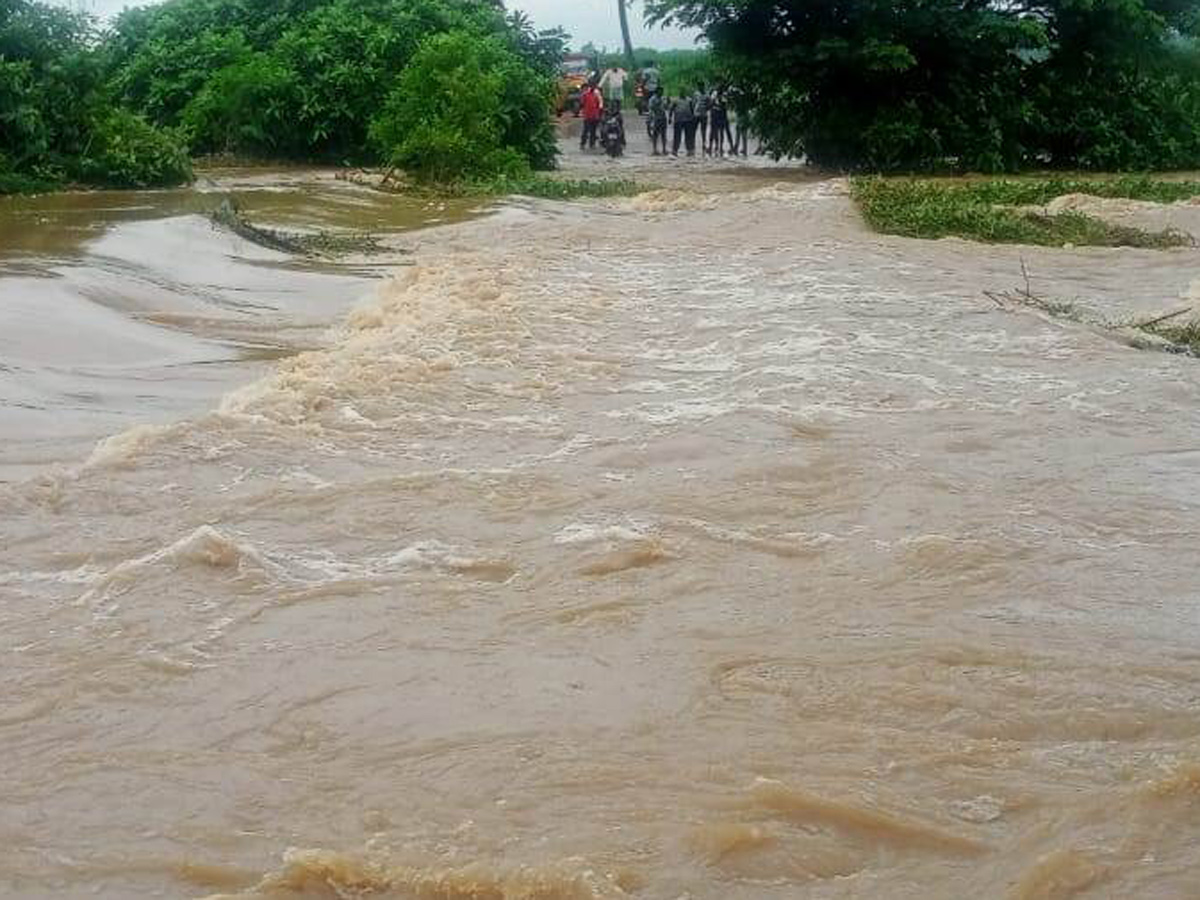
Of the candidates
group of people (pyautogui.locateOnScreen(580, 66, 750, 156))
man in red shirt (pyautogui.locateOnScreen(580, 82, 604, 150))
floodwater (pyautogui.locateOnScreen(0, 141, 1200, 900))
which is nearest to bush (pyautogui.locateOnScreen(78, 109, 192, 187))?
floodwater (pyautogui.locateOnScreen(0, 141, 1200, 900))

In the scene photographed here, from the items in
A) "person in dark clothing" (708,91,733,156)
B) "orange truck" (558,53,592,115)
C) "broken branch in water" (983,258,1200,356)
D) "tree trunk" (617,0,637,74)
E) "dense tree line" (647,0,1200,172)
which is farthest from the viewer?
"tree trunk" (617,0,637,74)

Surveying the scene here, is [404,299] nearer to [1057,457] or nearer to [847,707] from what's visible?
[1057,457]

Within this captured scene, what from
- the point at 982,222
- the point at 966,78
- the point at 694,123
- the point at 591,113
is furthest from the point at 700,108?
the point at 982,222

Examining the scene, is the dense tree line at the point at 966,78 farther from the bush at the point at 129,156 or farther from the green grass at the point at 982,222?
the bush at the point at 129,156

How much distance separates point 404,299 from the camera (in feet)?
35.9

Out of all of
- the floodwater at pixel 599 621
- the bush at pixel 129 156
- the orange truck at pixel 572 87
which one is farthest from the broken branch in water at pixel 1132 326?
the orange truck at pixel 572 87

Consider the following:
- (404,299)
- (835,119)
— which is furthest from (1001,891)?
(835,119)

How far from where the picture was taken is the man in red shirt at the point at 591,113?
3023 centimetres

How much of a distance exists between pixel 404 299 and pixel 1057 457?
566 cm

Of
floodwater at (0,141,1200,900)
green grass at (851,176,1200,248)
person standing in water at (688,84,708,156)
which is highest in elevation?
person standing in water at (688,84,708,156)

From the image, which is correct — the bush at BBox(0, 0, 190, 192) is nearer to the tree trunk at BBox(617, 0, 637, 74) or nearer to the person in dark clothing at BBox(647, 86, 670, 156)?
the person in dark clothing at BBox(647, 86, 670, 156)

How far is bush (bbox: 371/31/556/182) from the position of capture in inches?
845

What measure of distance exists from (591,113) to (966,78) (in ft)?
27.5

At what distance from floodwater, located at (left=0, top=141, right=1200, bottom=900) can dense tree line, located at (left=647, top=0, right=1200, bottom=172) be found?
16.1 m
